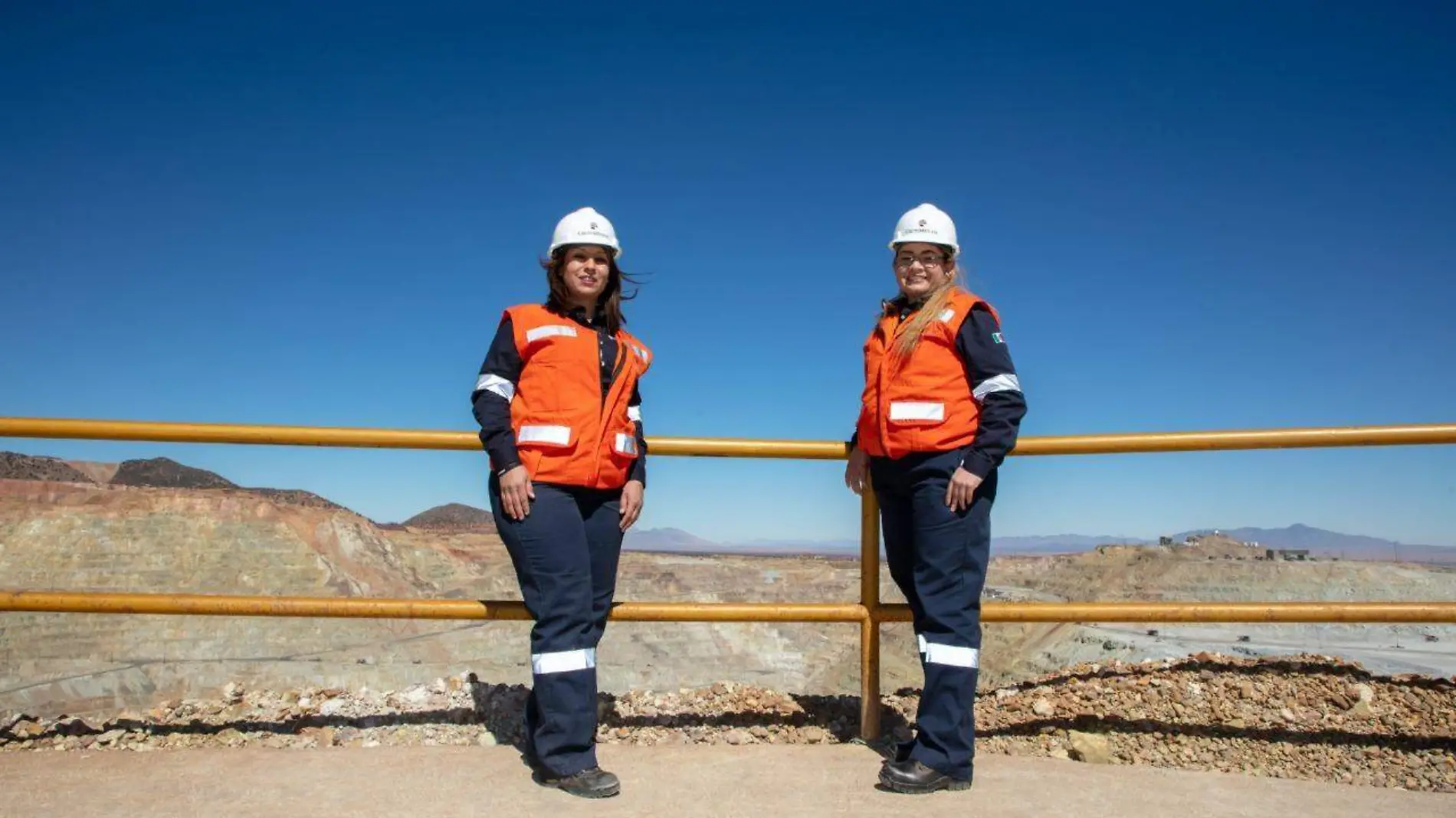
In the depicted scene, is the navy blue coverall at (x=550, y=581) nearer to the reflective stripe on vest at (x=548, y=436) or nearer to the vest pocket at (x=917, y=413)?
the reflective stripe on vest at (x=548, y=436)

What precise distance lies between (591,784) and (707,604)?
71cm

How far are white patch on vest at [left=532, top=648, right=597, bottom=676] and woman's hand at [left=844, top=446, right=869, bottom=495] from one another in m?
1.11

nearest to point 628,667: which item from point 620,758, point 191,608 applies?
point 620,758

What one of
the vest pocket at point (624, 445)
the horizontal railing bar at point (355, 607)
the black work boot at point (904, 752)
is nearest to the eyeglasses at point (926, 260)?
the vest pocket at point (624, 445)

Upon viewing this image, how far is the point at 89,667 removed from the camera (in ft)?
16.6

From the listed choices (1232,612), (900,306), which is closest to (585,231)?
(900,306)

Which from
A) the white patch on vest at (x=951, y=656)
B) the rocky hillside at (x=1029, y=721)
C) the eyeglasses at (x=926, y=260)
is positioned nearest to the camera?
the white patch on vest at (x=951, y=656)

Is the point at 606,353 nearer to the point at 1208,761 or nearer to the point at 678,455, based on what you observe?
the point at 678,455

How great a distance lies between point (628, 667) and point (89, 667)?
10.6 ft

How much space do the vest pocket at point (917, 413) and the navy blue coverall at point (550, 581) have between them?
3.21 ft

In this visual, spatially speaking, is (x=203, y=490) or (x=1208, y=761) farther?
(x=203, y=490)

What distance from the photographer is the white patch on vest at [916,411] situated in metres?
2.71

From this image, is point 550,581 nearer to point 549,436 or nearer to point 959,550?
point 549,436

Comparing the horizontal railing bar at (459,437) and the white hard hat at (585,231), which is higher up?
the white hard hat at (585,231)
